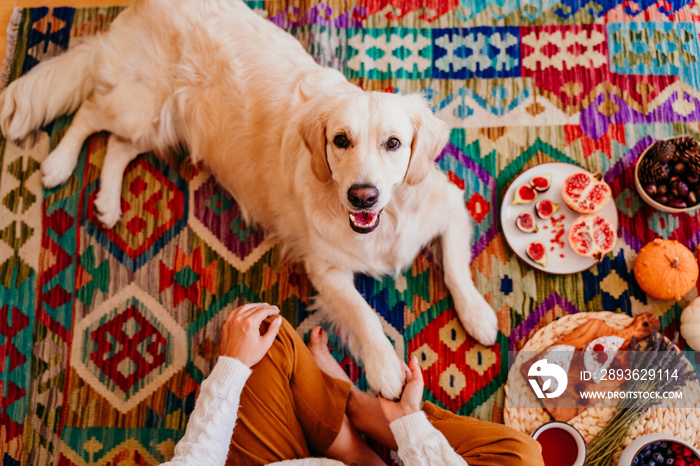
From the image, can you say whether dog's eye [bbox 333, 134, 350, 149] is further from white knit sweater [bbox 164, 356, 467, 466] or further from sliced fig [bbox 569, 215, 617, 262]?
sliced fig [bbox 569, 215, 617, 262]

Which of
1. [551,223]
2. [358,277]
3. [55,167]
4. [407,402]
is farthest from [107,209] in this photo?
[551,223]

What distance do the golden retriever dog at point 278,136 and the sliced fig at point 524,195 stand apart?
9.2 inches

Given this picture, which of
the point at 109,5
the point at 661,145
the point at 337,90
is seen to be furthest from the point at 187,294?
the point at 661,145

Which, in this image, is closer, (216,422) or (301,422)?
(216,422)

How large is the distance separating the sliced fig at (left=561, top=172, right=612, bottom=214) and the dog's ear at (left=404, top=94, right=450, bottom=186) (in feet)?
2.35

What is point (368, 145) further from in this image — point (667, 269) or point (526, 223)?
point (667, 269)

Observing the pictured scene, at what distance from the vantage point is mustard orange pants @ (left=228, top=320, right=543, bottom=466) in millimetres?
1491

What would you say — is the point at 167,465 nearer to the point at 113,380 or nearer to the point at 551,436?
the point at 113,380

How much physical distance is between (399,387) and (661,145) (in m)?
1.36

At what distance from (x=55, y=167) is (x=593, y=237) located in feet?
7.51

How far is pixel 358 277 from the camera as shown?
2.07m

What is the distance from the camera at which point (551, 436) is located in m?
1.78

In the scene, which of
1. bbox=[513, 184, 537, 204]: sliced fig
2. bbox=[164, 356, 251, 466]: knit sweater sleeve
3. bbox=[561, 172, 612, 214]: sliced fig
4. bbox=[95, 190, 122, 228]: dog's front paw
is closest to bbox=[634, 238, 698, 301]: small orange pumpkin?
bbox=[561, 172, 612, 214]: sliced fig

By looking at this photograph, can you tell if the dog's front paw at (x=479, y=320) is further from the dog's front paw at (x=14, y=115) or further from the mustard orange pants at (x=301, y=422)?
the dog's front paw at (x=14, y=115)
